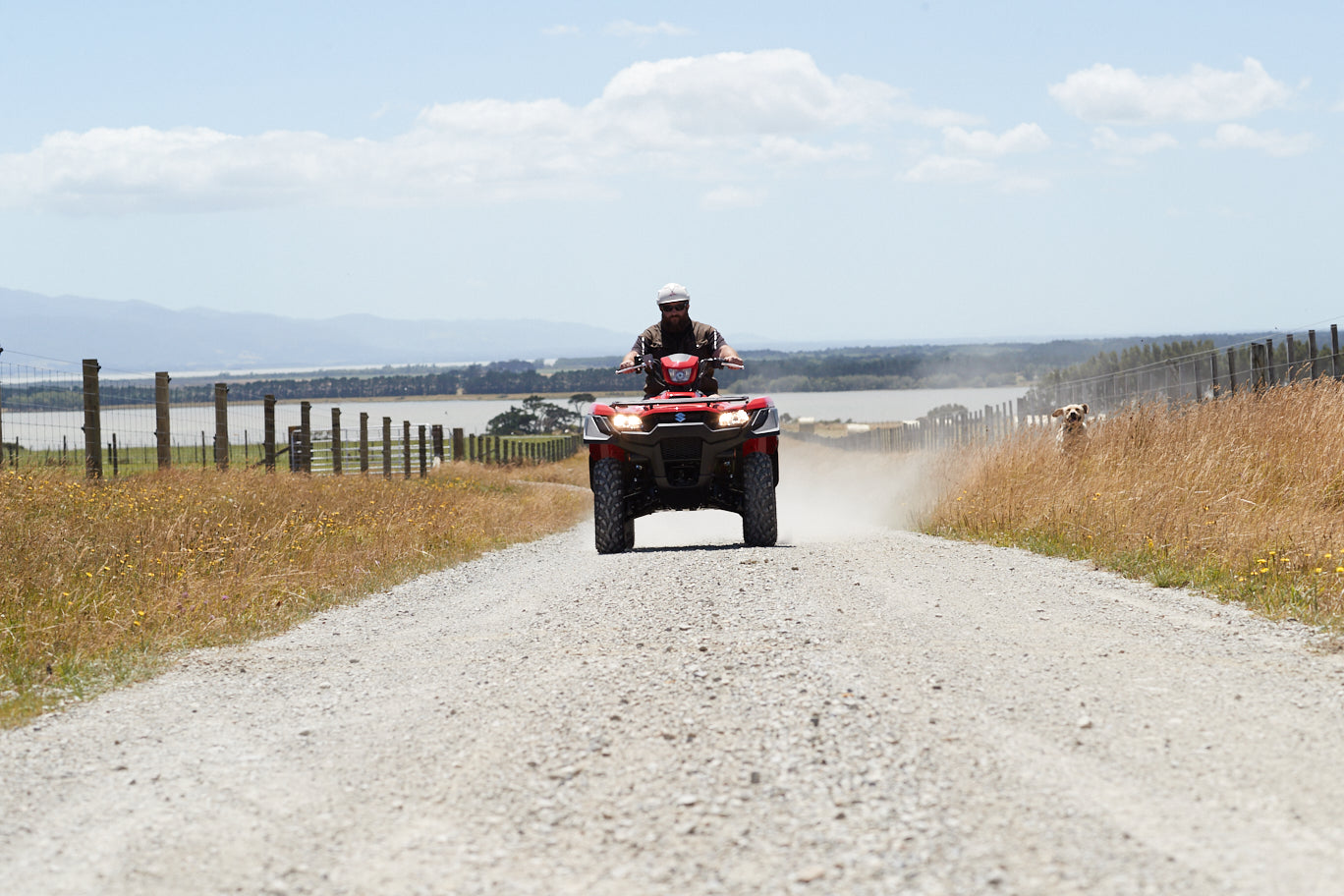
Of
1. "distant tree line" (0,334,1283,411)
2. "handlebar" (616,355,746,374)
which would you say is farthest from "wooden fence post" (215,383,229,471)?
"distant tree line" (0,334,1283,411)

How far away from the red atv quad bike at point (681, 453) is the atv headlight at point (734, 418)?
10 millimetres

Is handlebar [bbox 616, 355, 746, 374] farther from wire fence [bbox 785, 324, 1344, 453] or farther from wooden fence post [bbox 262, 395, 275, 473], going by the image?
wooden fence post [bbox 262, 395, 275, 473]

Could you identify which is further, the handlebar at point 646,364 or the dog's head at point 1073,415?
the dog's head at point 1073,415

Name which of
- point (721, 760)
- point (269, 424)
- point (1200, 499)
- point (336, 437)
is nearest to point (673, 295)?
point (1200, 499)

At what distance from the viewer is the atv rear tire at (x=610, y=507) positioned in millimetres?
13188

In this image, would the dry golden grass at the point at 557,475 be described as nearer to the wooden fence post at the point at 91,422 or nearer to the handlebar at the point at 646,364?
the wooden fence post at the point at 91,422

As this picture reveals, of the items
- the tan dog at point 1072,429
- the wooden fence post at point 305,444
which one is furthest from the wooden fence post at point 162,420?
the tan dog at point 1072,429

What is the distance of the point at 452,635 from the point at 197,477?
33.3 ft

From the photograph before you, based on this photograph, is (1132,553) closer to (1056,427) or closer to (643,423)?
(643,423)

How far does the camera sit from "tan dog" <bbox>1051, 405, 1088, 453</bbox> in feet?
52.9

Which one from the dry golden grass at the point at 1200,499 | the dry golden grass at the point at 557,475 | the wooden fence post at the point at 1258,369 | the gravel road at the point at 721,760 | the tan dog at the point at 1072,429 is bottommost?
the dry golden grass at the point at 557,475

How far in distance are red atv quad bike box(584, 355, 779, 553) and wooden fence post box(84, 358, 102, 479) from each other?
7412 millimetres

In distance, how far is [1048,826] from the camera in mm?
3936

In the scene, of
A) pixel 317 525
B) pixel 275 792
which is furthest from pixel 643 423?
pixel 275 792
